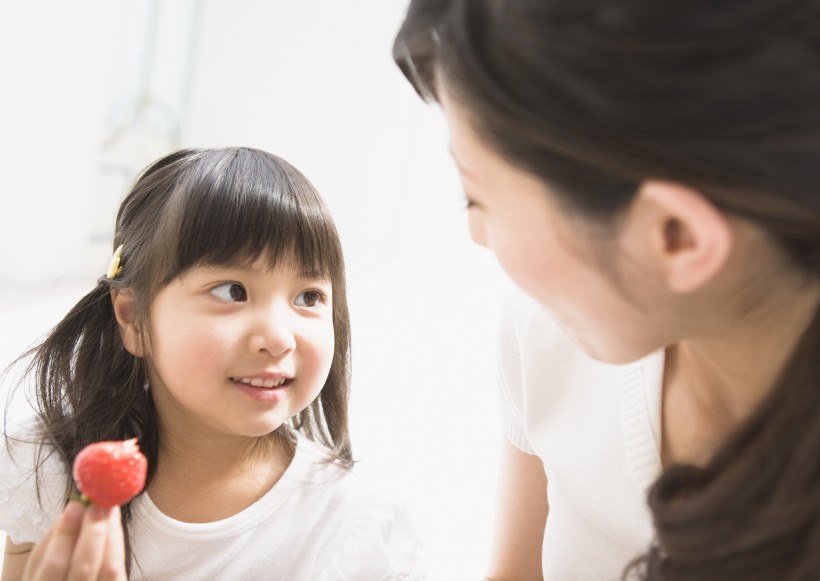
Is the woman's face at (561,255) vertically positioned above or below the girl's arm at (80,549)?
above

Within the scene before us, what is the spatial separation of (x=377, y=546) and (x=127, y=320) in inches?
16.4

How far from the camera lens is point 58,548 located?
0.74 meters

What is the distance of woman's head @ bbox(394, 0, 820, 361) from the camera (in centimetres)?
60

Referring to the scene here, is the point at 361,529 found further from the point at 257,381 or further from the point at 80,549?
the point at 80,549

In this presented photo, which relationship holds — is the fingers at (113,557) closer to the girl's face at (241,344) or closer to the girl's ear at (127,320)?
the girl's face at (241,344)

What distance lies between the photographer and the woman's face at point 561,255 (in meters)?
0.69

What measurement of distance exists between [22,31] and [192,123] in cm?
120

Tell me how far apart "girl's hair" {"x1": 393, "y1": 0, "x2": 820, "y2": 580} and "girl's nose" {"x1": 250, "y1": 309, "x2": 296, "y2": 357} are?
15.5 inches

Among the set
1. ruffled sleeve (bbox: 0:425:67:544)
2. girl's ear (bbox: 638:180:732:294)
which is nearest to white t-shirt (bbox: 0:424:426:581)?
ruffled sleeve (bbox: 0:425:67:544)

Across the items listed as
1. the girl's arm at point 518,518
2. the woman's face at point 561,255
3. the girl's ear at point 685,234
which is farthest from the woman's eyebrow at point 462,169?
the girl's arm at point 518,518

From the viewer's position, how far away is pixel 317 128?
4.04 metres

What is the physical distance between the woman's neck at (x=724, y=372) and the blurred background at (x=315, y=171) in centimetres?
44

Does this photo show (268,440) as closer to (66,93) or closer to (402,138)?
(66,93)

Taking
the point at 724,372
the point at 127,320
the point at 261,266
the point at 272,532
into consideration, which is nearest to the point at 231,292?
the point at 261,266
